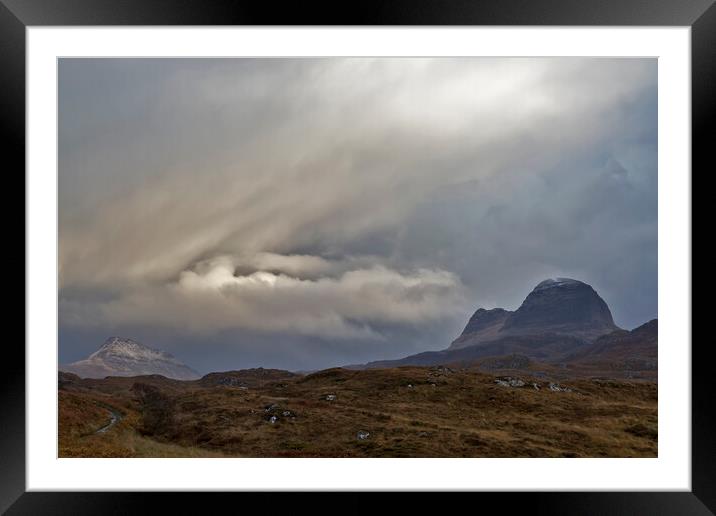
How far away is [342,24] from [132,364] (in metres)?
27.5

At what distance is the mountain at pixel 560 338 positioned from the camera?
42562 millimetres

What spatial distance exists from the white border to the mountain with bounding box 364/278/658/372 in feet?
112

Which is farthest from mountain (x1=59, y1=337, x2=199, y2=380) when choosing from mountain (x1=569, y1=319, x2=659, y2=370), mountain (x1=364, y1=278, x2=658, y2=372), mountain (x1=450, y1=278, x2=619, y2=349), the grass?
mountain (x1=569, y1=319, x2=659, y2=370)

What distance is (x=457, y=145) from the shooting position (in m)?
24.6

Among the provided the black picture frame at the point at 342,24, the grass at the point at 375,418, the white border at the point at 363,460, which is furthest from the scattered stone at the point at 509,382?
the black picture frame at the point at 342,24

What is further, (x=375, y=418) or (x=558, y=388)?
(x=558, y=388)

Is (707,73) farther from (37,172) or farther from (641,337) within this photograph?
(641,337)

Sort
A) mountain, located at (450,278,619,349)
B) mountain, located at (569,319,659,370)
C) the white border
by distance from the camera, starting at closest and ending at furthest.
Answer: the white border < mountain, located at (569,319,659,370) < mountain, located at (450,278,619,349)

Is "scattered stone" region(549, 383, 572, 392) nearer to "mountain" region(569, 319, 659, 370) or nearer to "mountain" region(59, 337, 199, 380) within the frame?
"mountain" region(59, 337, 199, 380)

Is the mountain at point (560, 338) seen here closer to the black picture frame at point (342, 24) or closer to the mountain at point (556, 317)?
the mountain at point (556, 317)

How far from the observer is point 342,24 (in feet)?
13.3

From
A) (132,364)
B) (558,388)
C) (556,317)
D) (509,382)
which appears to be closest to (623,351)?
(556,317)

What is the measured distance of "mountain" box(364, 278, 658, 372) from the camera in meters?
42.6

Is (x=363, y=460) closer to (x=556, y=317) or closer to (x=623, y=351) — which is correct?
(x=623, y=351)
